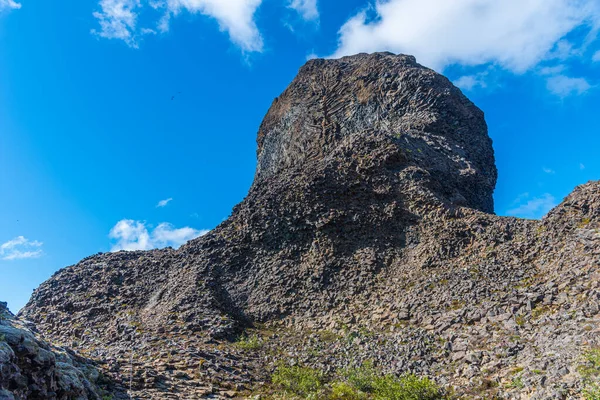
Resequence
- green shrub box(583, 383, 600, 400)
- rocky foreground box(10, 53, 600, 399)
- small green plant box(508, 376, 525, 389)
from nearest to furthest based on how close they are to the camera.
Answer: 1. green shrub box(583, 383, 600, 400)
2. small green plant box(508, 376, 525, 389)
3. rocky foreground box(10, 53, 600, 399)

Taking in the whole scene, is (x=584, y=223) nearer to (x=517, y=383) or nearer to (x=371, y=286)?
(x=517, y=383)

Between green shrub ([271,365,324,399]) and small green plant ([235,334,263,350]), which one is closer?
green shrub ([271,365,324,399])

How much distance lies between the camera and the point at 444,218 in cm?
3023

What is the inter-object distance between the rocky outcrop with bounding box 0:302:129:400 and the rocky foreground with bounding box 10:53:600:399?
50cm

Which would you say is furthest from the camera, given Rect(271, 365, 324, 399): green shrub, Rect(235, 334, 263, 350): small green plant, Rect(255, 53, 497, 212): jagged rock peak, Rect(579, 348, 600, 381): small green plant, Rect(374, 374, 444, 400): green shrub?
Rect(255, 53, 497, 212): jagged rock peak

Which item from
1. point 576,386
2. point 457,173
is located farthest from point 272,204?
point 576,386

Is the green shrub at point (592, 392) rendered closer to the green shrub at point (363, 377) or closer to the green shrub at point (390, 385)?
the green shrub at point (390, 385)

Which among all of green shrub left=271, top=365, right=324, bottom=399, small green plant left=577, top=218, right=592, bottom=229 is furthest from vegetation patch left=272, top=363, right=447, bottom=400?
small green plant left=577, top=218, right=592, bottom=229

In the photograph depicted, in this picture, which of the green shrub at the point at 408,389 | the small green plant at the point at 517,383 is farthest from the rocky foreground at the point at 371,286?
the green shrub at the point at 408,389

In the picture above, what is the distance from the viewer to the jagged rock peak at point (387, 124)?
37094 mm

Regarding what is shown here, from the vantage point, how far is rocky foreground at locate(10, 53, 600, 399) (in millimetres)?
19688

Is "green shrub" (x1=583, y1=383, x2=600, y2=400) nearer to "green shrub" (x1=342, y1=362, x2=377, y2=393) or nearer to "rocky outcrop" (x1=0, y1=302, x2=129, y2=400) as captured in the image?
"green shrub" (x1=342, y1=362, x2=377, y2=393)

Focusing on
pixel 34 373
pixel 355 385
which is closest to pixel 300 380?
pixel 355 385

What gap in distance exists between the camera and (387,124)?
1741 inches
